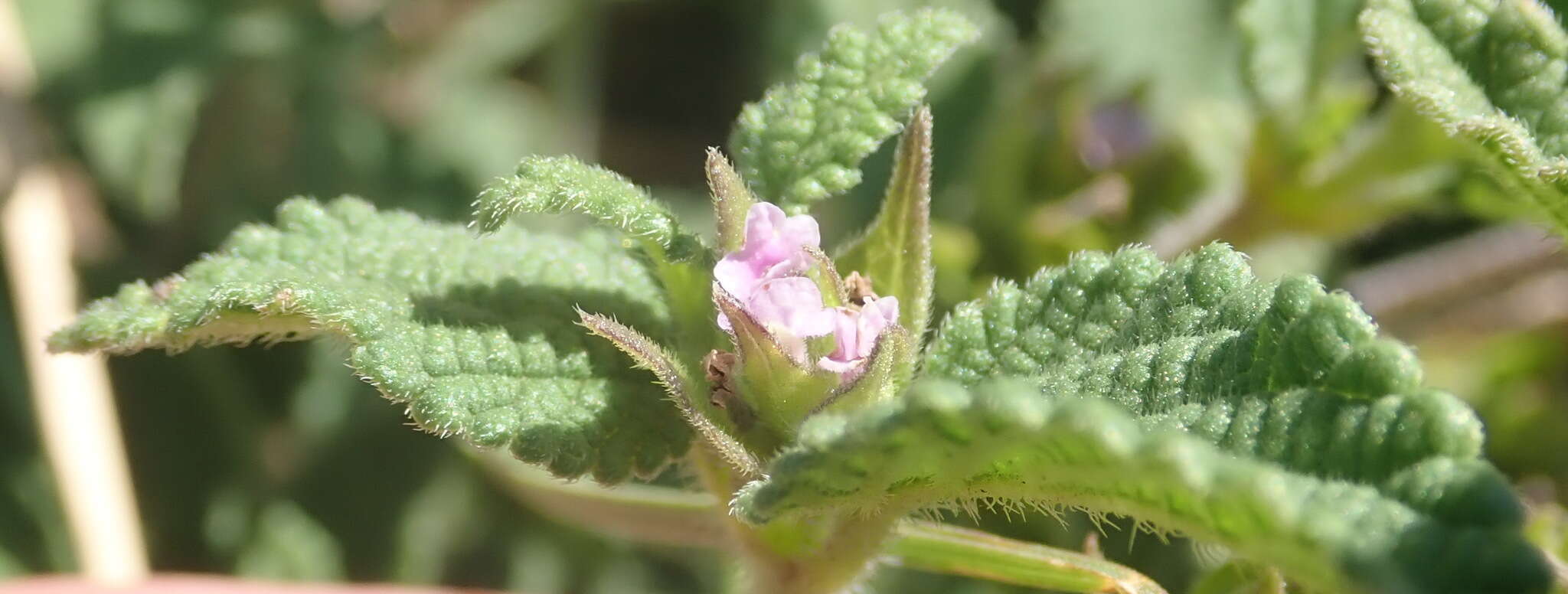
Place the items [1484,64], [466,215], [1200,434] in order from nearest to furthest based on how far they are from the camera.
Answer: [1200,434] → [1484,64] → [466,215]

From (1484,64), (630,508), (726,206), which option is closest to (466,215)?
(630,508)

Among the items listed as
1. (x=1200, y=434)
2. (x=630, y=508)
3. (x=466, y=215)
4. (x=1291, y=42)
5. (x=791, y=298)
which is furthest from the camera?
(x=466, y=215)

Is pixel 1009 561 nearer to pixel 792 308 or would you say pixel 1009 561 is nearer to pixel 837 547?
pixel 837 547

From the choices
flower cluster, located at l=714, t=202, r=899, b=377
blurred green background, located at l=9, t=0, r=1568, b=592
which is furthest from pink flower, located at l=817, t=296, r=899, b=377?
blurred green background, located at l=9, t=0, r=1568, b=592

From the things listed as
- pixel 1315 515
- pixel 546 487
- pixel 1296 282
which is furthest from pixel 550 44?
pixel 1315 515

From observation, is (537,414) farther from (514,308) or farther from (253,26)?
(253,26)

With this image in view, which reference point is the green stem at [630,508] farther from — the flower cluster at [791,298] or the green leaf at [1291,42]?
the green leaf at [1291,42]
